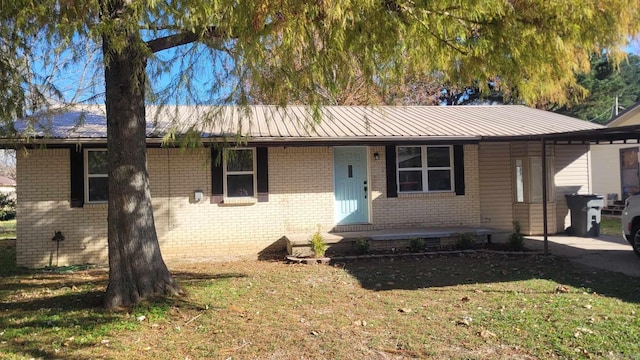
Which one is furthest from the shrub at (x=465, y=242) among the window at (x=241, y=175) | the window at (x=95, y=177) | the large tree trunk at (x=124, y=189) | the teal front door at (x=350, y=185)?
the window at (x=95, y=177)

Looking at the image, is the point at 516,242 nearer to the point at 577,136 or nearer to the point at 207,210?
the point at 577,136

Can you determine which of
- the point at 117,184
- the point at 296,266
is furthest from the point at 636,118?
the point at 117,184

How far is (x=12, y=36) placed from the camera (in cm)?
618

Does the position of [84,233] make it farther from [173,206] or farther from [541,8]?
[541,8]

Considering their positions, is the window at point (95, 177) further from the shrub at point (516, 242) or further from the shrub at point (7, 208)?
the shrub at point (7, 208)

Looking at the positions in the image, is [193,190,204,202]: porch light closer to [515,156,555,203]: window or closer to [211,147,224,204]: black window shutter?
[211,147,224,204]: black window shutter

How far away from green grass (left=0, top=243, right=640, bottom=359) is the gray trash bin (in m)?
4.22

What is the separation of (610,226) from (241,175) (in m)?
12.2

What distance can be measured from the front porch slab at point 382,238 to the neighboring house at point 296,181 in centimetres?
60

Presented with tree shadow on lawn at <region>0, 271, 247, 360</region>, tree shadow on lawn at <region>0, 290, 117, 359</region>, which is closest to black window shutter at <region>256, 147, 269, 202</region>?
tree shadow on lawn at <region>0, 271, 247, 360</region>

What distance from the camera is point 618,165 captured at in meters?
19.9

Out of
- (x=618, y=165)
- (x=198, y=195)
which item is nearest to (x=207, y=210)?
(x=198, y=195)

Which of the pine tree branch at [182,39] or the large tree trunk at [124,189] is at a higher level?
the pine tree branch at [182,39]

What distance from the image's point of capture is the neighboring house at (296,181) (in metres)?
10.6
